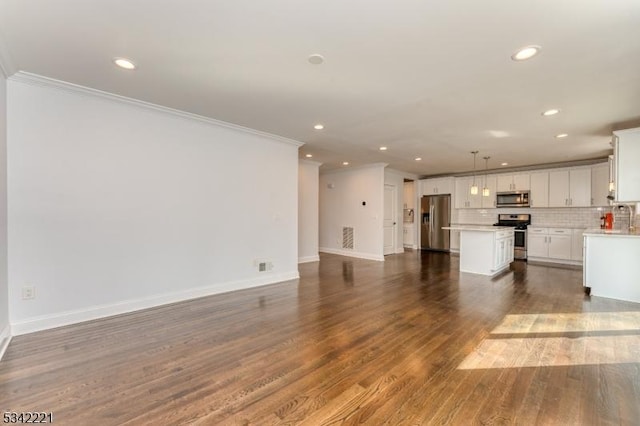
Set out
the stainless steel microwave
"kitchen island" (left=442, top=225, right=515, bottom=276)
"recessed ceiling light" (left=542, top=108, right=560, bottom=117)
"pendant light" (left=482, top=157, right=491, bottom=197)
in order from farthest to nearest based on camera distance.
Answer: the stainless steel microwave → "pendant light" (left=482, top=157, right=491, bottom=197) → "kitchen island" (left=442, top=225, right=515, bottom=276) → "recessed ceiling light" (left=542, top=108, right=560, bottom=117)

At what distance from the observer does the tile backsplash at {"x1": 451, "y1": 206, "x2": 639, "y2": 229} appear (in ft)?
21.1

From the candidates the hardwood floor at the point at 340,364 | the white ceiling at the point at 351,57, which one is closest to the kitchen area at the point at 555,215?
the hardwood floor at the point at 340,364

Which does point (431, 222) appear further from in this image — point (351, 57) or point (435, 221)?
point (351, 57)

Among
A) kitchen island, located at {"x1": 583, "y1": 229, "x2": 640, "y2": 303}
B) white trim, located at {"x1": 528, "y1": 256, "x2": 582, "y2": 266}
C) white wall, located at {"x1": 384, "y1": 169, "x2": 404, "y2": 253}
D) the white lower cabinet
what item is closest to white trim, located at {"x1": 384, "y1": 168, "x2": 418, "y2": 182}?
white wall, located at {"x1": 384, "y1": 169, "x2": 404, "y2": 253}

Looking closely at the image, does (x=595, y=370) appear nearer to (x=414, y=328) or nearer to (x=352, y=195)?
(x=414, y=328)

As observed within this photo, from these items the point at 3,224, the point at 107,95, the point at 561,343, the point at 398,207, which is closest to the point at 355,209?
the point at 398,207

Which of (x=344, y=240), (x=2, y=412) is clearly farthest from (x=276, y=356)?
(x=344, y=240)

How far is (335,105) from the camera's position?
11.4 ft

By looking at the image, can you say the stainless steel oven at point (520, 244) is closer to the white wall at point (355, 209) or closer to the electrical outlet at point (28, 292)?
the white wall at point (355, 209)

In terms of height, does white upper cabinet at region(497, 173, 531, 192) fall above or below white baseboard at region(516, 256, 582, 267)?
above

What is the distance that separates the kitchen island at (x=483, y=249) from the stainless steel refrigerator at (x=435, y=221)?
8.91ft

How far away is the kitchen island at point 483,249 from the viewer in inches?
217

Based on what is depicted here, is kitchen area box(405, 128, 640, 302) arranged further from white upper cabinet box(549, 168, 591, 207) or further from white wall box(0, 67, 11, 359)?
white wall box(0, 67, 11, 359)

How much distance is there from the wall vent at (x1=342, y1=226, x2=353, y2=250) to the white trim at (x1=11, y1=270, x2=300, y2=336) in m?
3.68
